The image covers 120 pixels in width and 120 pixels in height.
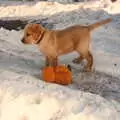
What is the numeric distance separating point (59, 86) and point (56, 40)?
1.49 metres

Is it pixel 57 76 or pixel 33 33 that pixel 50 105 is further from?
pixel 33 33

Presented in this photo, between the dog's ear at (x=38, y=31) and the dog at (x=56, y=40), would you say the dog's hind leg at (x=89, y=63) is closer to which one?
the dog at (x=56, y=40)

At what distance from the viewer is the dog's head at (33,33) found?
25.0 ft

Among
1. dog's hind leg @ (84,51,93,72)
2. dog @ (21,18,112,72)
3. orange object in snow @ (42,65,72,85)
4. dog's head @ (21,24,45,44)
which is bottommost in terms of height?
dog's hind leg @ (84,51,93,72)

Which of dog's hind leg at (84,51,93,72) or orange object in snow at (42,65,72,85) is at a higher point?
orange object in snow at (42,65,72,85)

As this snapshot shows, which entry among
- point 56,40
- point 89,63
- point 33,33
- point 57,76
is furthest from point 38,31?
point 89,63

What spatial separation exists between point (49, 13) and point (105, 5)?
101 inches

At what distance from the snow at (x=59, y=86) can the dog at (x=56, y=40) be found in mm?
375

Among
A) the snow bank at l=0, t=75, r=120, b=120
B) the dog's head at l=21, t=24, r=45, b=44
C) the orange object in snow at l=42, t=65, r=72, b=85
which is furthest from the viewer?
the dog's head at l=21, t=24, r=45, b=44

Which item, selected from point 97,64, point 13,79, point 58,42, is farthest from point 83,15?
point 13,79

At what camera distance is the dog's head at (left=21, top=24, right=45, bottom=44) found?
7609 mm

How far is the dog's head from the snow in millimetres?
600

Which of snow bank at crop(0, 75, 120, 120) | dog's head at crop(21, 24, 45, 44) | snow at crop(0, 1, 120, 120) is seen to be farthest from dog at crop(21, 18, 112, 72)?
snow bank at crop(0, 75, 120, 120)

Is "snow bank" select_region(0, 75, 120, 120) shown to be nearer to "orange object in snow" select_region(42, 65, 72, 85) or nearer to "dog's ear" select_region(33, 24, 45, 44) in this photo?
"orange object in snow" select_region(42, 65, 72, 85)
